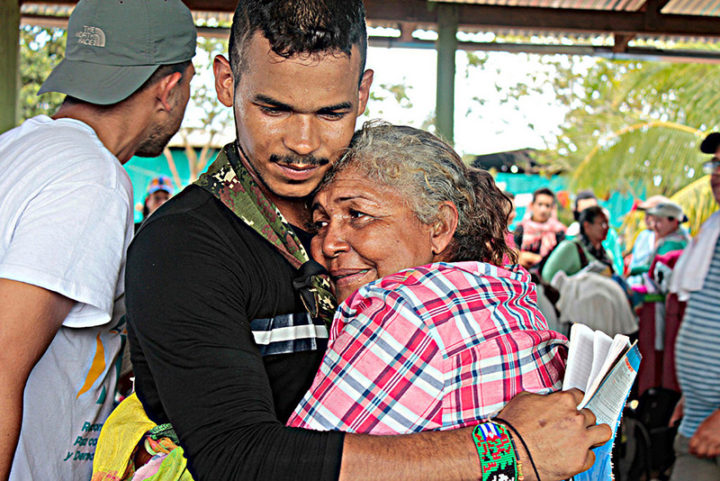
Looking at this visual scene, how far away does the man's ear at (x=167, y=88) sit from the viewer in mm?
2254

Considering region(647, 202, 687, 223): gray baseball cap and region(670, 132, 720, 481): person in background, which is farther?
region(647, 202, 687, 223): gray baseball cap

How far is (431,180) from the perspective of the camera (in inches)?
72.7

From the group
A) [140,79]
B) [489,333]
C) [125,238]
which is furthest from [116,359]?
[489,333]

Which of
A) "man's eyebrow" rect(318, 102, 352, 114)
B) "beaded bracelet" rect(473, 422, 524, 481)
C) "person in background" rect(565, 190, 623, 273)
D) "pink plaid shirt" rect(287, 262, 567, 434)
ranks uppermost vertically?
"man's eyebrow" rect(318, 102, 352, 114)

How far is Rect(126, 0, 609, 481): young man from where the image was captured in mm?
1335

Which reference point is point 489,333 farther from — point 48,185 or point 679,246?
point 679,246

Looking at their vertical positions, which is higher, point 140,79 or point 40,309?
point 140,79

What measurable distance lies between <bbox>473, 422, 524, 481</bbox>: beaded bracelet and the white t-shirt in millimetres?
1066

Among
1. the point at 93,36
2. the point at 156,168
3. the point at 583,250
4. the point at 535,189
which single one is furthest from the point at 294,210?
the point at 156,168

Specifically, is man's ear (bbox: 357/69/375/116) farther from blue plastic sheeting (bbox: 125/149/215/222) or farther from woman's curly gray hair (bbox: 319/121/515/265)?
blue plastic sheeting (bbox: 125/149/215/222)

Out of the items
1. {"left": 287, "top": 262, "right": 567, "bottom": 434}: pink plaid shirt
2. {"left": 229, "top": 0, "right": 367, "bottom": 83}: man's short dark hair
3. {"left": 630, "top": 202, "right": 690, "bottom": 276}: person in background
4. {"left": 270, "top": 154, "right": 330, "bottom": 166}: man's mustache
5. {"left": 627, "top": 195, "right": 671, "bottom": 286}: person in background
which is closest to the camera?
{"left": 287, "top": 262, "right": 567, "bottom": 434}: pink plaid shirt

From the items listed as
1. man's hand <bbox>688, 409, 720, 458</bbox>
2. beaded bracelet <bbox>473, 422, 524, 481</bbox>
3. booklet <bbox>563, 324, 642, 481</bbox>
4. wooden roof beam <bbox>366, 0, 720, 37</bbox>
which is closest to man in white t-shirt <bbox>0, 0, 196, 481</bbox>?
beaded bracelet <bbox>473, 422, 524, 481</bbox>

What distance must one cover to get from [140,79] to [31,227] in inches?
24.8

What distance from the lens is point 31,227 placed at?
5.78 ft
